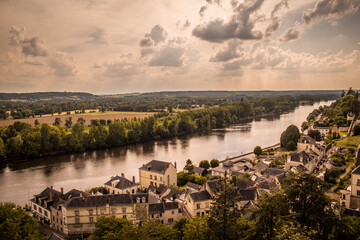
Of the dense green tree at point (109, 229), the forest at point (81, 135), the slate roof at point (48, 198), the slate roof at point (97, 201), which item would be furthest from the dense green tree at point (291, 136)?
the slate roof at point (48, 198)

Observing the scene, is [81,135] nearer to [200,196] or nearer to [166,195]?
[166,195]

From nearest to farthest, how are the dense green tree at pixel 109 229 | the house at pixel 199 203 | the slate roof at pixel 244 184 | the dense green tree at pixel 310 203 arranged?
the dense green tree at pixel 310 203 → the dense green tree at pixel 109 229 → the house at pixel 199 203 → the slate roof at pixel 244 184

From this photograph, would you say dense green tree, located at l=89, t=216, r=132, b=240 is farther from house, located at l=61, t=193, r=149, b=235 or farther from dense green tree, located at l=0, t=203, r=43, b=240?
dense green tree, located at l=0, t=203, r=43, b=240

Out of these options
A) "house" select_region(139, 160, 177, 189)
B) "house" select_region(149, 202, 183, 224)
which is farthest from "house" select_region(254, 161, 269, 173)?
"house" select_region(149, 202, 183, 224)

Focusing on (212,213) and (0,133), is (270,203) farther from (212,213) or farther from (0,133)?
(0,133)

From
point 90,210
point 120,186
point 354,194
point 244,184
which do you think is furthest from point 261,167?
point 90,210

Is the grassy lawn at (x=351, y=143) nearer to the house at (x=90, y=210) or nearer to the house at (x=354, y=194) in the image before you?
the house at (x=354, y=194)
